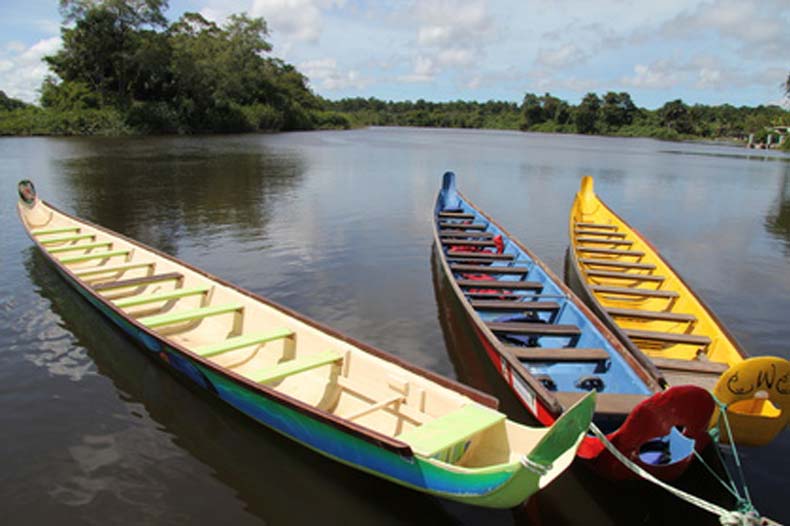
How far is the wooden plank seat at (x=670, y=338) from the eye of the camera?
6816 millimetres

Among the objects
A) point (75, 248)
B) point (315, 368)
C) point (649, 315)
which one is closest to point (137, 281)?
point (75, 248)

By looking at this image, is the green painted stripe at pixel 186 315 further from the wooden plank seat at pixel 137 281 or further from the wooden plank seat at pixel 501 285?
the wooden plank seat at pixel 501 285

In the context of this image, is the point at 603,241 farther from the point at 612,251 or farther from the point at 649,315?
the point at 649,315

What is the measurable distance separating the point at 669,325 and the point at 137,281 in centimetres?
861

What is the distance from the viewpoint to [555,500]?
5074mm

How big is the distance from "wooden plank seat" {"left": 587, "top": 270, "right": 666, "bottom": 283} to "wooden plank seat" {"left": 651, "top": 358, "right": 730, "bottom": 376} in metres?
3.11

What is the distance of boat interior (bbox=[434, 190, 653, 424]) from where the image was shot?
579cm

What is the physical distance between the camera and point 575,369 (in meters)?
6.59

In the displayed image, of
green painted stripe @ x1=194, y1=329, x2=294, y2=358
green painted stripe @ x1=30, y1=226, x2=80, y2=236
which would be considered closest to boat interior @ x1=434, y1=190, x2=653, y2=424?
green painted stripe @ x1=194, y1=329, x2=294, y2=358

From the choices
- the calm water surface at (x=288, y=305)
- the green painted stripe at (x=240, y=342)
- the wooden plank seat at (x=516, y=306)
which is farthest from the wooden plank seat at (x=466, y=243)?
the green painted stripe at (x=240, y=342)

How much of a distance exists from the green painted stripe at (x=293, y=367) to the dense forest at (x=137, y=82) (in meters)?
54.4

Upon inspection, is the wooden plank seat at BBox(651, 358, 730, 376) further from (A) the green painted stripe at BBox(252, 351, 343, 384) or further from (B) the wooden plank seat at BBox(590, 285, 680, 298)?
(A) the green painted stripe at BBox(252, 351, 343, 384)

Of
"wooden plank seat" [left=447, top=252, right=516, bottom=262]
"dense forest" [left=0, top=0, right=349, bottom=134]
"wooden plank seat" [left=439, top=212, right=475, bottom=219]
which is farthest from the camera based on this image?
"dense forest" [left=0, top=0, right=349, bottom=134]

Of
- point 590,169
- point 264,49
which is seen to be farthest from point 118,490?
point 264,49
